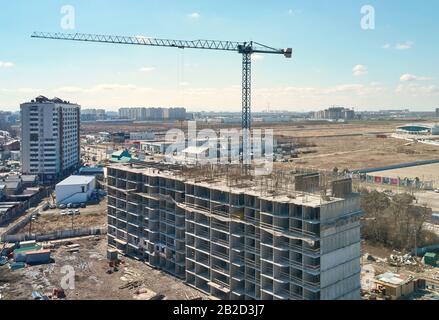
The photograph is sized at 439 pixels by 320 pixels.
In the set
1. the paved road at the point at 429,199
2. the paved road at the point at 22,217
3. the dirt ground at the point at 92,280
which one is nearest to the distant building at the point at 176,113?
the paved road at the point at 22,217

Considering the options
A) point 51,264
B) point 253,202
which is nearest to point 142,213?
point 51,264

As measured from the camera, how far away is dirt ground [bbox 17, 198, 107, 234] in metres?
28.1

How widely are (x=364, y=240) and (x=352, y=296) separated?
9.41m

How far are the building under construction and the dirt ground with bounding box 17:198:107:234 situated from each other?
8.49 metres

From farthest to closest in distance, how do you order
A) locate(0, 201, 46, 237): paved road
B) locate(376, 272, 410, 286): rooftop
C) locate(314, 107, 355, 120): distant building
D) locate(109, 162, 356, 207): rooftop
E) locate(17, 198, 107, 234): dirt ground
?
locate(314, 107, 355, 120): distant building < locate(17, 198, 107, 234): dirt ground < locate(0, 201, 46, 237): paved road < locate(376, 272, 410, 286): rooftop < locate(109, 162, 356, 207): rooftop

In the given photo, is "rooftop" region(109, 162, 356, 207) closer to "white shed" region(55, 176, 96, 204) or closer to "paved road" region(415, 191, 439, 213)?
"white shed" region(55, 176, 96, 204)

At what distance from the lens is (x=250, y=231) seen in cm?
1563

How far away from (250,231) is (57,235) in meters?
15.1

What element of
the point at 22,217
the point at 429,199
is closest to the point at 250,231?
the point at 22,217

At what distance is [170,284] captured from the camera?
18562 mm

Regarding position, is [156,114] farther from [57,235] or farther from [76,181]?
[57,235]

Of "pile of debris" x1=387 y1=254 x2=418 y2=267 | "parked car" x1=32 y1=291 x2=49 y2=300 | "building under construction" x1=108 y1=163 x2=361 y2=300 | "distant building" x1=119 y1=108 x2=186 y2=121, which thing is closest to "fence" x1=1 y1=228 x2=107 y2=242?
"building under construction" x1=108 y1=163 x2=361 y2=300

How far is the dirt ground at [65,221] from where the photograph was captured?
28.1 m
